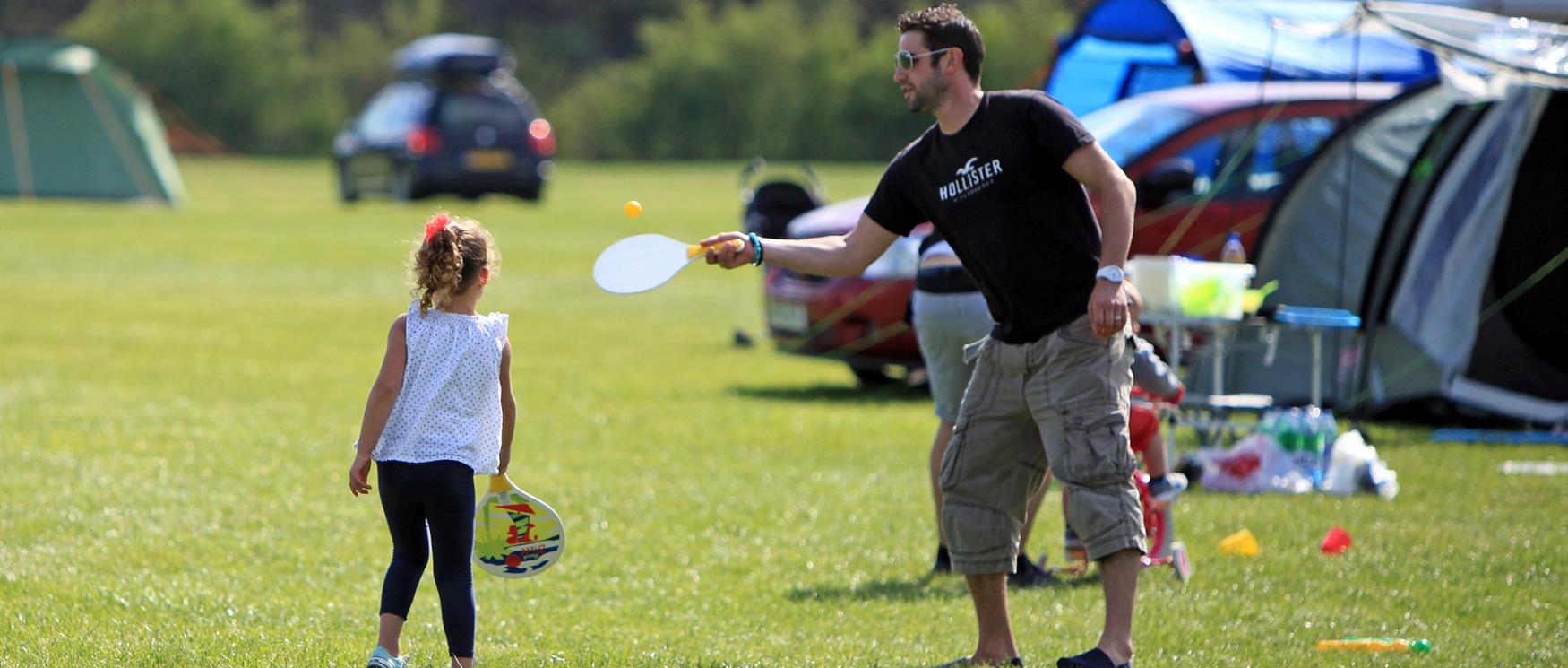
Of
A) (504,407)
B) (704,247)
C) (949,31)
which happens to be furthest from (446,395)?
(949,31)

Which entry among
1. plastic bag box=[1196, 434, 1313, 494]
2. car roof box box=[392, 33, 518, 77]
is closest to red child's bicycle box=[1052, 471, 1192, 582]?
plastic bag box=[1196, 434, 1313, 494]

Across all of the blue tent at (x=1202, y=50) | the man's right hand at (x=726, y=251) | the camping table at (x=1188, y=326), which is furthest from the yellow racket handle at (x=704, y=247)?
the blue tent at (x=1202, y=50)

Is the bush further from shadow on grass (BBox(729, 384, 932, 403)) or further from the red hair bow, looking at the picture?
the red hair bow

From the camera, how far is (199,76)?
5494 centimetres

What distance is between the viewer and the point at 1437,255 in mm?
9922

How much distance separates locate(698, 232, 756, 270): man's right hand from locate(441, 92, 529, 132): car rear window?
24.2m

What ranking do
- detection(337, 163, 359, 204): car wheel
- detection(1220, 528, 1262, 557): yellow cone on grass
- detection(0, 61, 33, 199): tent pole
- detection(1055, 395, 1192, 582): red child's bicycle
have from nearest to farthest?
1. detection(1055, 395, 1192, 582): red child's bicycle
2. detection(1220, 528, 1262, 557): yellow cone on grass
3. detection(0, 61, 33, 199): tent pole
4. detection(337, 163, 359, 204): car wheel

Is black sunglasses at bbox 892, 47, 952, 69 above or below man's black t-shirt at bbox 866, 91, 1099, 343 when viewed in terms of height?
above

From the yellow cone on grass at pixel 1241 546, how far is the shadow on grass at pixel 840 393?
4322 millimetres

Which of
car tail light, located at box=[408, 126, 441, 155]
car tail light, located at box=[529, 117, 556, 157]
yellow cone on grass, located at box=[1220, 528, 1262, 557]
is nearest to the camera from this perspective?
yellow cone on grass, located at box=[1220, 528, 1262, 557]

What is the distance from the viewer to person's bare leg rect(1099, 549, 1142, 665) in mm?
4762

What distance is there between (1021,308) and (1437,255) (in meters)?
5.80

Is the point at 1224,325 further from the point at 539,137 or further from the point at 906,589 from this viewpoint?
the point at 539,137

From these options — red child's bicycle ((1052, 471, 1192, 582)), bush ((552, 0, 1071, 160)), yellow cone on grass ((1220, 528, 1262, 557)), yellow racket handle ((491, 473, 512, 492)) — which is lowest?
bush ((552, 0, 1071, 160))
